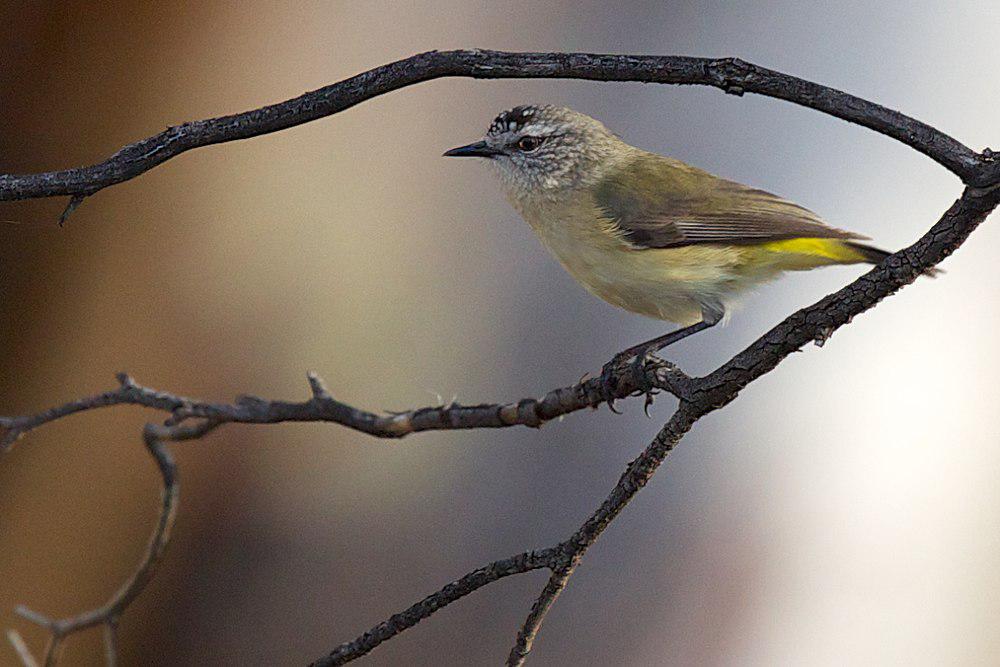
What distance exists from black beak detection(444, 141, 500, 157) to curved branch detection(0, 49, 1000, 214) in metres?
0.37

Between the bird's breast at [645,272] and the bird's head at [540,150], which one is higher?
the bird's head at [540,150]

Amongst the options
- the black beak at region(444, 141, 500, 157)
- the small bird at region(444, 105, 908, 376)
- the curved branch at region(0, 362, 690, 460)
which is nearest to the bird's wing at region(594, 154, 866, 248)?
the small bird at region(444, 105, 908, 376)

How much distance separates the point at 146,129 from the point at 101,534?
523mm

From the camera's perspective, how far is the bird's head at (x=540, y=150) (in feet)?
2.73

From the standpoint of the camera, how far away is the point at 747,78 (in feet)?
1.30

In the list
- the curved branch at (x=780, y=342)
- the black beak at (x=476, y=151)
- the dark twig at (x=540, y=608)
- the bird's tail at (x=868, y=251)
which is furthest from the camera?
the black beak at (x=476, y=151)

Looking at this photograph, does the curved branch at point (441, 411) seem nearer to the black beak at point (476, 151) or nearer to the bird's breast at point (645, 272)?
the bird's breast at point (645, 272)

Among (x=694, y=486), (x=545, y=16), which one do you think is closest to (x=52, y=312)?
(x=545, y=16)

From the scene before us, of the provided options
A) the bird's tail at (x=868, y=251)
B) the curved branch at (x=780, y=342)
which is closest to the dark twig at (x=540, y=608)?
the curved branch at (x=780, y=342)

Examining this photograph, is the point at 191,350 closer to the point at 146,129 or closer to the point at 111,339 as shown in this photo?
the point at 111,339

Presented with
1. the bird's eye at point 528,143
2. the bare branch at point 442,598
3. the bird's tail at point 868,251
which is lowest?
the bare branch at point 442,598

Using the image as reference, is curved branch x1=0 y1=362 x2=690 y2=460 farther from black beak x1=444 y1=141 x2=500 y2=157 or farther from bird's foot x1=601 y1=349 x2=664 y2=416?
black beak x1=444 y1=141 x2=500 y2=157

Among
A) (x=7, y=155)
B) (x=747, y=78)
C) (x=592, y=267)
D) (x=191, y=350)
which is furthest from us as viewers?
(x=191, y=350)

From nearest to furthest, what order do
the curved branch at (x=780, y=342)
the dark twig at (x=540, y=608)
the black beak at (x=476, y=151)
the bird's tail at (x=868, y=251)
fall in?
1. the curved branch at (x=780, y=342)
2. the dark twig at (x=540, y=608)
3. the bird's tail at (x=868, y=251)
4. the black beak at (x=476, y=151)
